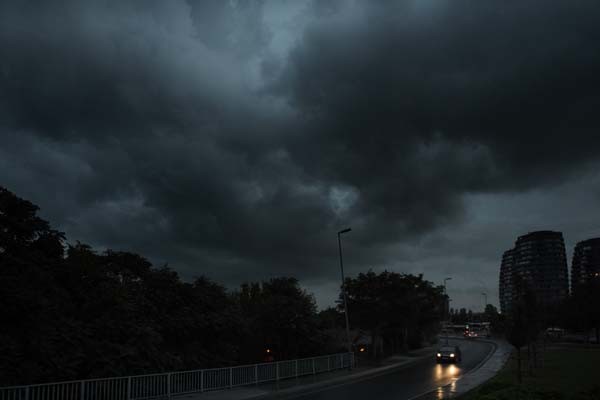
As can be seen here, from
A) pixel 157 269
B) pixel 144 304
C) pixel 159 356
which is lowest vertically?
pixel 159 356

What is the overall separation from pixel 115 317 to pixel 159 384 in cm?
372

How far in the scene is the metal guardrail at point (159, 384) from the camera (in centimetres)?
1598

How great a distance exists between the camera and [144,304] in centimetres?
2431

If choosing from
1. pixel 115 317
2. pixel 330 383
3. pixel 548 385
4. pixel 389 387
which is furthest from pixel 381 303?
pixel 115 317

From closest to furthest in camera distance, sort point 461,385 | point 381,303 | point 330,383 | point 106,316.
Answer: point 106,316 < point 461,385 < point 330,383 < point 381,303

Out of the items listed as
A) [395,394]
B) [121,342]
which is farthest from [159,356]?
[395,394]

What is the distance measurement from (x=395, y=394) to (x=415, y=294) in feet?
97.4

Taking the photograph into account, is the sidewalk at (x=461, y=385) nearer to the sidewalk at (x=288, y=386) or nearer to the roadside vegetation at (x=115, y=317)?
the sidewalk at (x=288, y=386)

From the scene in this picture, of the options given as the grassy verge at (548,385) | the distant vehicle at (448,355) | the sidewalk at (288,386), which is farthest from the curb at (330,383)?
the grassy verge at (548,385)

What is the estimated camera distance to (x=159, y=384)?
19.9 meters

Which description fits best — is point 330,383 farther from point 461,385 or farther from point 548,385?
point 548,385

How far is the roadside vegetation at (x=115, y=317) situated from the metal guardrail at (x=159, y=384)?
5.05ft

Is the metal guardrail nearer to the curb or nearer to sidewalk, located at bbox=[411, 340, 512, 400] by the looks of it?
the curb

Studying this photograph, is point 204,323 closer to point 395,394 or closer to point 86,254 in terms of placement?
point 86,254
